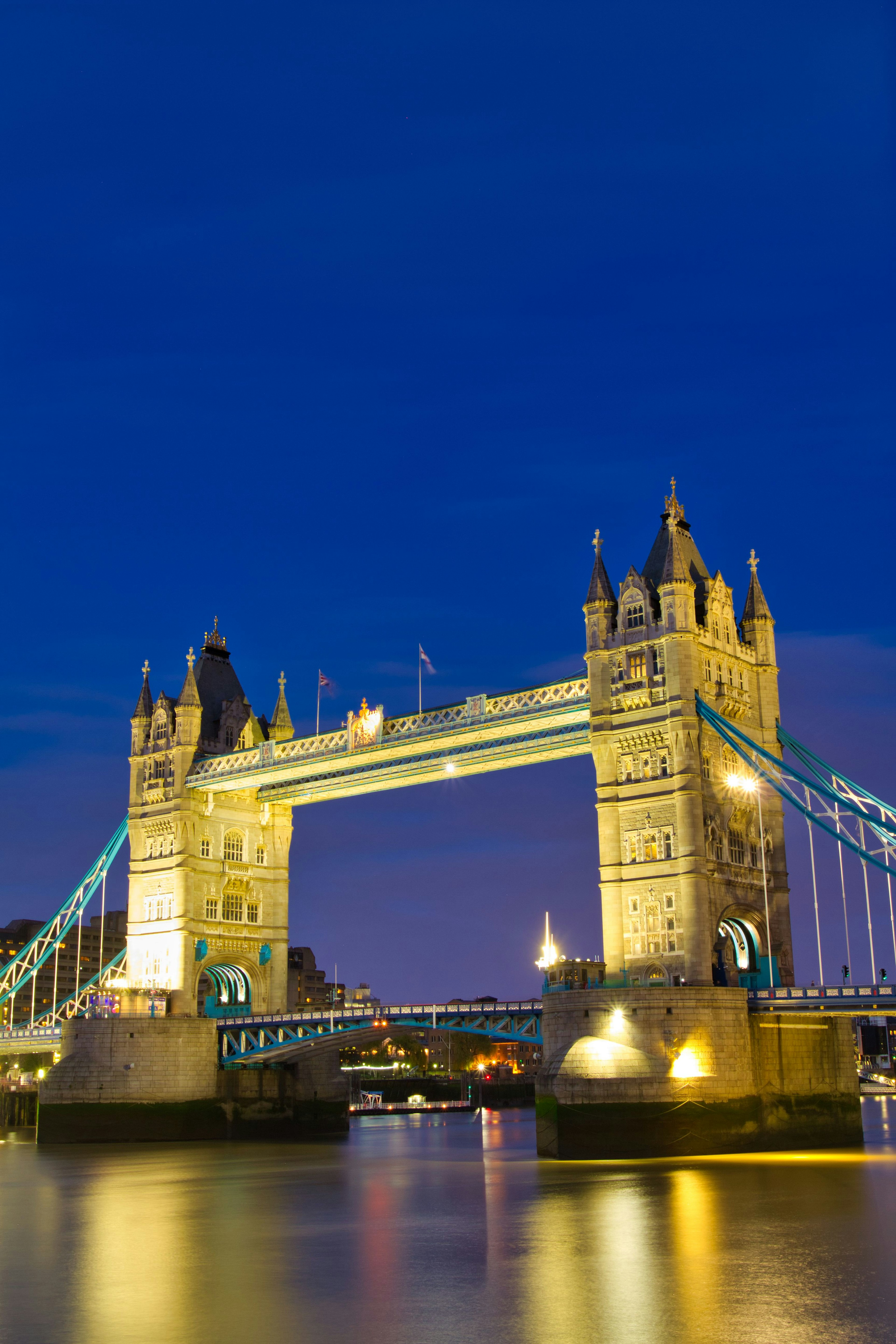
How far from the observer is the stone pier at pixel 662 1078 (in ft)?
160

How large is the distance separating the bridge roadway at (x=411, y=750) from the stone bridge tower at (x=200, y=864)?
1713mm

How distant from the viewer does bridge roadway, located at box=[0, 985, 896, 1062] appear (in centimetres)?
4919

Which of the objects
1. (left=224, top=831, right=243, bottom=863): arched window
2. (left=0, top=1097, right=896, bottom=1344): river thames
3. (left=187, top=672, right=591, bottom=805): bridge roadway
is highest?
(left=187, top=672, right=591, bottom=805): bridge roadway

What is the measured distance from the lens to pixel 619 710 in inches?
2260

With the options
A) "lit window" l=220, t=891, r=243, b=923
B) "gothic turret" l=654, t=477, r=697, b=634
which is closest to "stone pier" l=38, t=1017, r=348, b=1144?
"lit window" l=220, t=891, r=243, b=923

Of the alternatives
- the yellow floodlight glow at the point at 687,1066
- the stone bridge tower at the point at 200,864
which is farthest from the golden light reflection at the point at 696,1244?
the stone bridge tower at the point at 200,864

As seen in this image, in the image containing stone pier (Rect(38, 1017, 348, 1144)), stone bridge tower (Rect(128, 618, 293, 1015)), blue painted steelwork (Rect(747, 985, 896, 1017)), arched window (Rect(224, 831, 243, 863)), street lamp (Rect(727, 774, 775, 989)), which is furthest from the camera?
arched window (Rect(224, 831, 243, 863))

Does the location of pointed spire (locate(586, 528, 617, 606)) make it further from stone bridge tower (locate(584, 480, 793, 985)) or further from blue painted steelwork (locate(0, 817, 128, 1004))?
blue painted steelwork (locate(0, 817, 128, 1004))

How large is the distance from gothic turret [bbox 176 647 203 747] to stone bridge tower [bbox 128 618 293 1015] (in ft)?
0.21

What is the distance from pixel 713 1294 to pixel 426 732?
136 ft

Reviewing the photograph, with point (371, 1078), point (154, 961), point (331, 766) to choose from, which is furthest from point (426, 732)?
point (371, 1078)

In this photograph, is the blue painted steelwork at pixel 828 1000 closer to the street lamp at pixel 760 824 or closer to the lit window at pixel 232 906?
the street lamp at pixel 760 824

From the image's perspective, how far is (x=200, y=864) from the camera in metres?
75.1

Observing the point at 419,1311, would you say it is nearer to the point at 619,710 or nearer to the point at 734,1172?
the point at 734,1172
